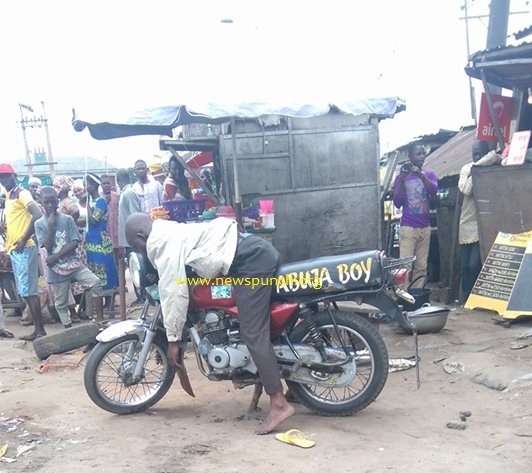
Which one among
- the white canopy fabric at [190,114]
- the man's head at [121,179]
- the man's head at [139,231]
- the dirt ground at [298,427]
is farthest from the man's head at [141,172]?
the man's head at [139,231]

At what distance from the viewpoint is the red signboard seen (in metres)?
8.20

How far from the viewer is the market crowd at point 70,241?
292 inches

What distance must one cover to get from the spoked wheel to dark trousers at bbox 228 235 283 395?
0.29 metres

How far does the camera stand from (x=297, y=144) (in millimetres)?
8531

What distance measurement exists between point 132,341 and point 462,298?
4.87 metres

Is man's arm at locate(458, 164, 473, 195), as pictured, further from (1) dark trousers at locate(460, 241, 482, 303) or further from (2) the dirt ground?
(2) the dirt ground

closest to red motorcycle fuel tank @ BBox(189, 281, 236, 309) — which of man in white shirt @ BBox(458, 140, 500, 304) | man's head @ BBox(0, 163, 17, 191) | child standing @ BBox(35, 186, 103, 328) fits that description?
child standing @ BBox(35, 186, 103, 328)

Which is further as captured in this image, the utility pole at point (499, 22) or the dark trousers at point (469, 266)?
the utility pole at point (499, 22)

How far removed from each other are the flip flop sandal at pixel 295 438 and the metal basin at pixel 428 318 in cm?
270

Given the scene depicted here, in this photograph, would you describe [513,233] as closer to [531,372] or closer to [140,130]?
[531,372]

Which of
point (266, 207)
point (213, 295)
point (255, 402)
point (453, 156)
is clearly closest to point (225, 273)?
point (213, 295)

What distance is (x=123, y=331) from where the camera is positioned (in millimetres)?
4715

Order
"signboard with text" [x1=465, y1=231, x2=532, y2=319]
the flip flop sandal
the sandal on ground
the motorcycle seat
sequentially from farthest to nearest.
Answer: the sandal on ground
"signboard with text" [x1=465, y1=231, x2=532, y2=319]
the motorcycle seat
the flip flop sandal

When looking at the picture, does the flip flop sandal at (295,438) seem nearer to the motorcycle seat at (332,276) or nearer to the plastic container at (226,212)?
the motorcycle seat at (332,276)
